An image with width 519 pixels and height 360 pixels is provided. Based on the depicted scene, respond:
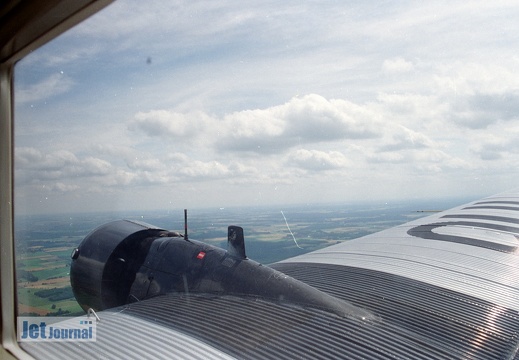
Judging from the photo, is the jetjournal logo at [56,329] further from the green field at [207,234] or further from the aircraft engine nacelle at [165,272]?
the aircraft engine nacelle at [165,272]

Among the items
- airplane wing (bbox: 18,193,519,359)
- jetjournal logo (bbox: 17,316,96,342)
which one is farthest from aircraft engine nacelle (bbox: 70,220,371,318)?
jetjournal logo (bbox: 17,316,96,342)

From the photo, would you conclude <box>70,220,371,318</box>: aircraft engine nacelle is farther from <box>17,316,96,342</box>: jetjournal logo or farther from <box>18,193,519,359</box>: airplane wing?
<box>17,316,96,342</box>: jetjournal logo

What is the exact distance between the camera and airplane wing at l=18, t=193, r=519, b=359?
176 centimetres

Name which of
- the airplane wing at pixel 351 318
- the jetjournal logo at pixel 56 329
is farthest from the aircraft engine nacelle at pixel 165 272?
the jetjournal logo at pixel 56 329

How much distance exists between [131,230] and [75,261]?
58cm

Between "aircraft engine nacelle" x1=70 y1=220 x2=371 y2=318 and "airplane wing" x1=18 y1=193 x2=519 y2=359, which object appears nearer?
"airplane wing" x1=18 y1=193 x2=519 y2=359

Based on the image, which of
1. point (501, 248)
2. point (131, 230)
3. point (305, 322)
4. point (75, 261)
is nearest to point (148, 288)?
point (131, 230)

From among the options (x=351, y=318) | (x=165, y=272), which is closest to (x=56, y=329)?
(x=165, y=272)

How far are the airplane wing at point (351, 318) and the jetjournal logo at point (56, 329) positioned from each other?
5cm

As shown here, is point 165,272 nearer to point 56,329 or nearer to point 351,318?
point 56,329

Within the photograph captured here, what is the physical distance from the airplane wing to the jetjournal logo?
0.05 meters

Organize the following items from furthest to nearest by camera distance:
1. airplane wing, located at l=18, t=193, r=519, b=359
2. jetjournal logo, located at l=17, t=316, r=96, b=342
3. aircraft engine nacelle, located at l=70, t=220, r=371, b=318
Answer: aircraft engine nacelle, located at l=70, t=220, r=371, b=318 < jetjournal logo, located at l=17, t=316, r=96, b=342 < airplane wing, located at l=18, t=193, r=519, b=359

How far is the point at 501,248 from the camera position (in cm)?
347

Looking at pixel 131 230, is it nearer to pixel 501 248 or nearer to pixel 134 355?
pixel 134 355
